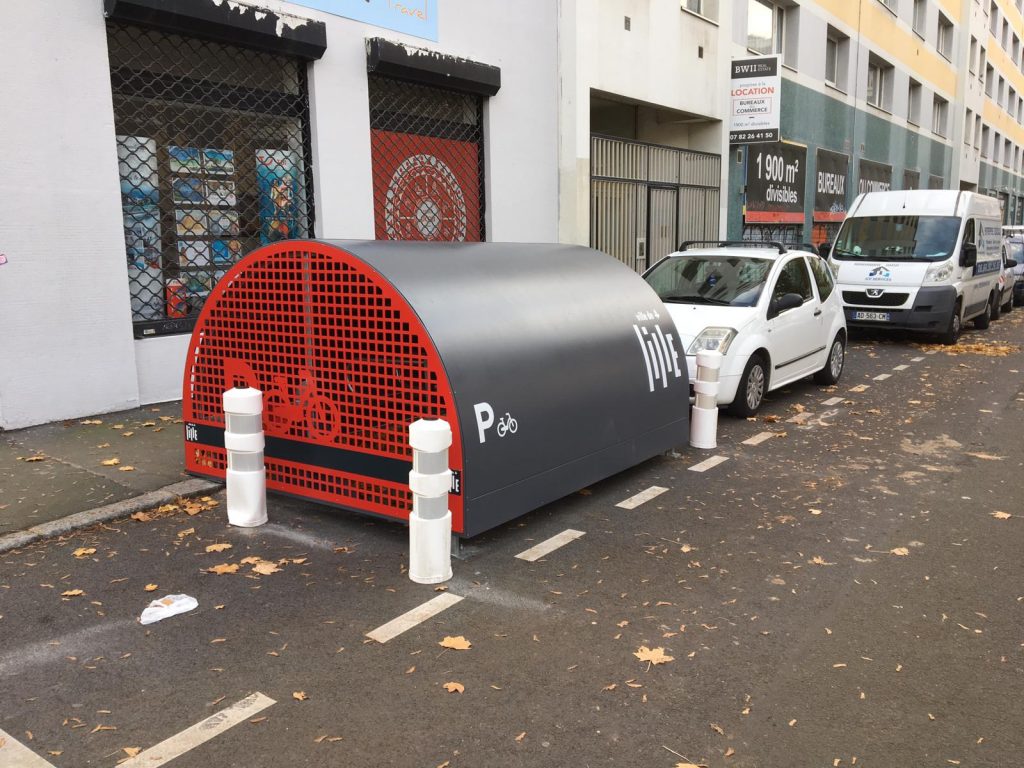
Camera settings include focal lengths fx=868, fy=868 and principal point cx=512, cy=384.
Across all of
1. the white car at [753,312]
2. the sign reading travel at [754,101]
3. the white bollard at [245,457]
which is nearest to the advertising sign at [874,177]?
the sign reading travel at [754,101]

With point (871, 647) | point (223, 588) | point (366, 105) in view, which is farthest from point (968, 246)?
point (223, 588)

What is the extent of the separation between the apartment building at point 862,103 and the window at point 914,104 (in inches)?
1.7

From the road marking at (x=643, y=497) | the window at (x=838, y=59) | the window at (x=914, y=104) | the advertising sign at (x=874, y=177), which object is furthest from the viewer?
the window at (x=914, y=104)

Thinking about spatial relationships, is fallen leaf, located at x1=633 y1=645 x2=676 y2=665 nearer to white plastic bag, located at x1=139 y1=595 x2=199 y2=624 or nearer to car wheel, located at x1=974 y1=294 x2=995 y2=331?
white plastic bag, located at x1=139 y1=595 x2=199 y2=624

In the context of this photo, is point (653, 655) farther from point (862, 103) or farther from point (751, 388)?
point (862, 103)

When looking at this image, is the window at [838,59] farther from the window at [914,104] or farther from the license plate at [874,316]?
the license plate at [874,316]

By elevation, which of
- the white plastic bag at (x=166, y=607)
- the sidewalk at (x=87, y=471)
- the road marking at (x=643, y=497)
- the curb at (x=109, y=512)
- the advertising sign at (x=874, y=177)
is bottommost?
the road marking at (x=643, y=497)

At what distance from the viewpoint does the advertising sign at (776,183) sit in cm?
1980

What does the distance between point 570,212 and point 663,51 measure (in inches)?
179

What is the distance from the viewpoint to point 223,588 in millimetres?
4531

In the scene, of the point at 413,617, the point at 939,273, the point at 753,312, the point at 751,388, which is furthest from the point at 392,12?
the point at 939,273

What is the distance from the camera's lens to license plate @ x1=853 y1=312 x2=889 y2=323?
14.4 m

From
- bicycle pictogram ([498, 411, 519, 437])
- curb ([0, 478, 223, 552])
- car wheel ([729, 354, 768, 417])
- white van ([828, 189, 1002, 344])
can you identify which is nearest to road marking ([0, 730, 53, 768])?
curb ([0, 478, 223, 552])

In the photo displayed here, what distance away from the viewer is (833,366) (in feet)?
35.7
